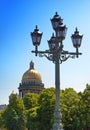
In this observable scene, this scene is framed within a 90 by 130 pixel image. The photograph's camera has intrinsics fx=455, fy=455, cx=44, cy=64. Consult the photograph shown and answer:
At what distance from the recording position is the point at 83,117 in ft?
209

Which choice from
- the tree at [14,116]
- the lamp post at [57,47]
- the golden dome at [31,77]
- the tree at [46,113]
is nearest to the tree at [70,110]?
the tree at [46,113]

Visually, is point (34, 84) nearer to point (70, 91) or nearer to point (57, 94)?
point (70, 91)

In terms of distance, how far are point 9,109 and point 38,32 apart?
75.8 metres

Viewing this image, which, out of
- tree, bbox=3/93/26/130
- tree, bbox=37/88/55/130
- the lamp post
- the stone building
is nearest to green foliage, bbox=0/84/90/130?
tree, bbox=37/88/55/130

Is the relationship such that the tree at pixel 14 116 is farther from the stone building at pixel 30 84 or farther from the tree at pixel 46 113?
the stone building at pixel 30 84

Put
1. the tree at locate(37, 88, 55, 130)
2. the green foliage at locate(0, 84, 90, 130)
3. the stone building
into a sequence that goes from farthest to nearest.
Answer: the stone building, the tree at locate(37, 88, 55, 130), the green foliage at locate(0, 84, 90, 130)

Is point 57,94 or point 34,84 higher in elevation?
point 34,84

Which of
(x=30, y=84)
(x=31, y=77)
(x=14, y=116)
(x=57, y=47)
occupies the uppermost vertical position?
(x=31, y=77)

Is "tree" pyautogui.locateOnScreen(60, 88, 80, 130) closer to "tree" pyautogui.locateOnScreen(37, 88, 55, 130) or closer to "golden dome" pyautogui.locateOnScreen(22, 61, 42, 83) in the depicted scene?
"tree" pyautogui.locateOnScreen(37, 88, 55, 130)

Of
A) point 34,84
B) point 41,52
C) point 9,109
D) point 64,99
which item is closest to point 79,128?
point 64,99

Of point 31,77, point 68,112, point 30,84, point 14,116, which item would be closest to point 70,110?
point 68,112

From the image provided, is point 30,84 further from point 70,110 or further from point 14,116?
point 70,110

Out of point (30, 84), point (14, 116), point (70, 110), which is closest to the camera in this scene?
point (70, 110)

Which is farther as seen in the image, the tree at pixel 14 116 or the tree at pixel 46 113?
the tree at pixel 14 116
